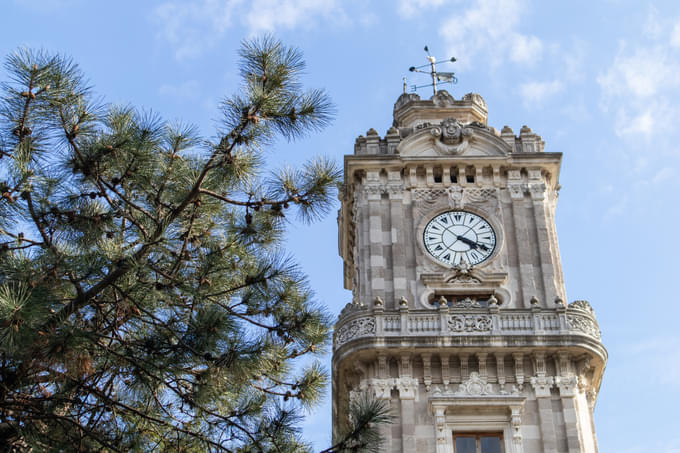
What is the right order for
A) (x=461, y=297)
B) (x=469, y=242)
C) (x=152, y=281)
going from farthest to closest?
(x=469, y=242)
(x=461, y=297)
(x=152, y=281)

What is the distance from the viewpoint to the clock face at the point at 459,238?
35.4 m

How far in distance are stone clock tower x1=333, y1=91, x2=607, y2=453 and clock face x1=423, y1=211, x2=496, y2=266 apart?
0.04 meters

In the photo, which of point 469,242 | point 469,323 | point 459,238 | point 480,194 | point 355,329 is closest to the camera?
point 469,323

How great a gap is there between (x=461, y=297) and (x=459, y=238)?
2.25 meters

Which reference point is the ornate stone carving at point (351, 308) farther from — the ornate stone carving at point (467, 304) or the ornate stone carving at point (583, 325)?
the ornate stone carving at point (583, 325)

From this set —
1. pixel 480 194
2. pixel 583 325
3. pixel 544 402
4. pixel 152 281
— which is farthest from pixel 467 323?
pixel 152 281

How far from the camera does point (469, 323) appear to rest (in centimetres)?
3238

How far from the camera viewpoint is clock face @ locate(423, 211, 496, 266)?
35.4 m


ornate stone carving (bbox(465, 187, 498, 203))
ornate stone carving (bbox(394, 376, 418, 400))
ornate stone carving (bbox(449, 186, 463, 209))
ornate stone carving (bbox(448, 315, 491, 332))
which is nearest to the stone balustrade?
ornate stone carving (bbox(448, 315, 491, 332))

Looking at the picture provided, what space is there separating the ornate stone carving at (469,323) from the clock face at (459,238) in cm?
299

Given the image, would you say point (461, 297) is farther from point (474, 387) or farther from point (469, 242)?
point (474, 387)

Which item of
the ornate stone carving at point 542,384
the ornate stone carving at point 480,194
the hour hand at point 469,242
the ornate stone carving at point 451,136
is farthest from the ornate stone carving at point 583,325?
the ornate stone carving at point 451,136

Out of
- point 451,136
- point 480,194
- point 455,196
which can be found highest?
point 451,136

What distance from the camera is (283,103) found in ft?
53.7
